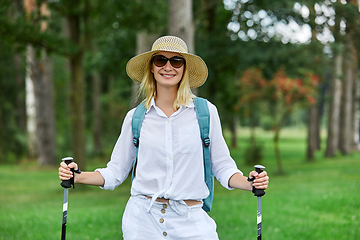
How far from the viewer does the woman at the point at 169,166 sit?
249 centimetres

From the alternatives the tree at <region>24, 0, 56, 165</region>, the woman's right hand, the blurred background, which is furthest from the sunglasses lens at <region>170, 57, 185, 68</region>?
the tree at <region>24, 0, 56, 165</region>

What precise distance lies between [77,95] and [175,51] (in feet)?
30.2

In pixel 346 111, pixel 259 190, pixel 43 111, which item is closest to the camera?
pixel 259 190

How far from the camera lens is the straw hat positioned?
274cm

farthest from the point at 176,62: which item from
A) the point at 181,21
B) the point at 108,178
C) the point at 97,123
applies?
the point at 97,123

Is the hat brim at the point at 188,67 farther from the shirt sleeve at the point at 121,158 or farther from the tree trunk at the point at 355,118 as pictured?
the tree trunk at the point at 355,118

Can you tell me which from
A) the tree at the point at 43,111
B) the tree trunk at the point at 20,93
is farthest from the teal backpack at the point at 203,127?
the tree trunk at the point at 20,93

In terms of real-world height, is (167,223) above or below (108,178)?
below

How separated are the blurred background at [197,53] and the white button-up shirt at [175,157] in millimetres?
4015

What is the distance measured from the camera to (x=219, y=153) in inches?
105

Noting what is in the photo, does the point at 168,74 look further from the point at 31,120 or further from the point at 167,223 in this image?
the point at 31,120

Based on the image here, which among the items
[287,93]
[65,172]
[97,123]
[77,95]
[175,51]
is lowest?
[97,123]

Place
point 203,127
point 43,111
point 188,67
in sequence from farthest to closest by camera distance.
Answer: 1. point 43,111
2. point 188,67
3. point 203,127

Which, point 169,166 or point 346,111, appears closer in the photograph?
point 169,166
